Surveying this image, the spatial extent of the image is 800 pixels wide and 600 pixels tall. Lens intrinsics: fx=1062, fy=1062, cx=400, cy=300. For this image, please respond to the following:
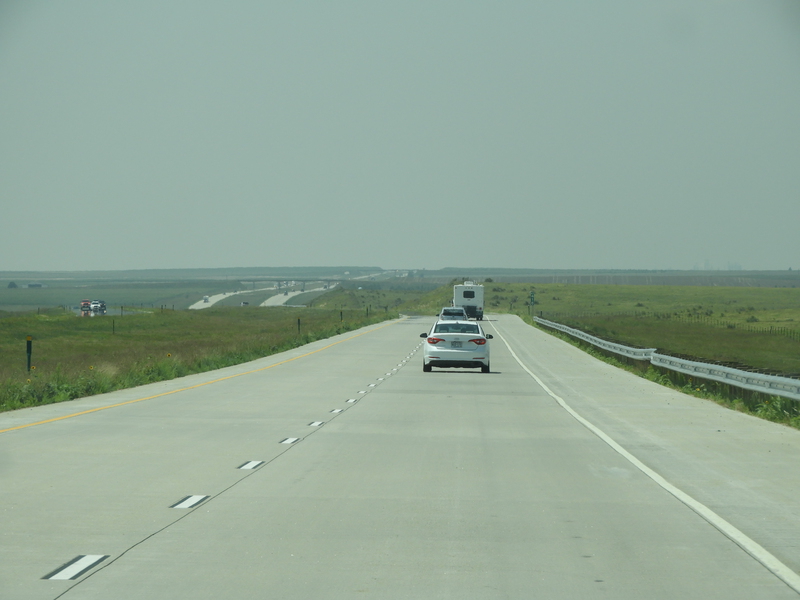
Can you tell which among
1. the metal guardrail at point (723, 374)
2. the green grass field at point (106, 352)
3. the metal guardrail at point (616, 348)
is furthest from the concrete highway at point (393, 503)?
the metal guardrail at point (616, 348)

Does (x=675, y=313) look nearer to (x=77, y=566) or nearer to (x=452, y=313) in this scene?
(x=452, y=313)

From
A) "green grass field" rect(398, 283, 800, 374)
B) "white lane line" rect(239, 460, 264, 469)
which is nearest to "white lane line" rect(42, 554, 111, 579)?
"white lane line" rect(239, 460, 264, 469)

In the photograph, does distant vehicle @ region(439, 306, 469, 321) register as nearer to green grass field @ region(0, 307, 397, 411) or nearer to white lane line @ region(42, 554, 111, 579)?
green grass field @ region(0, 307, 397, 411)

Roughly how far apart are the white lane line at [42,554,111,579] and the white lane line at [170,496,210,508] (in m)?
1.99

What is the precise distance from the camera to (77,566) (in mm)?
7266

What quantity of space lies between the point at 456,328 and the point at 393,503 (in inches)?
896

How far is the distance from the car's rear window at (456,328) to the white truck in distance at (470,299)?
184 feet

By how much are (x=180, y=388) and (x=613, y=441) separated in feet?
43.8

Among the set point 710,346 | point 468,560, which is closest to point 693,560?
point 468,560

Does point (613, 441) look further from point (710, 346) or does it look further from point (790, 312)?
point (790, 312)

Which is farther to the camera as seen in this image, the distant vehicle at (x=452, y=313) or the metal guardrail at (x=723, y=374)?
the distant vehicle at (x=452, y=313)

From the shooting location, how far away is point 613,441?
50.7 ft

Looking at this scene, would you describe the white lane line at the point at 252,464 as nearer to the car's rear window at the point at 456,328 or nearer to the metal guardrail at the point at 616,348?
the car's rear window at the point at 456,328

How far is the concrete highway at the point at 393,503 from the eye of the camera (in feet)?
→ 23.1
